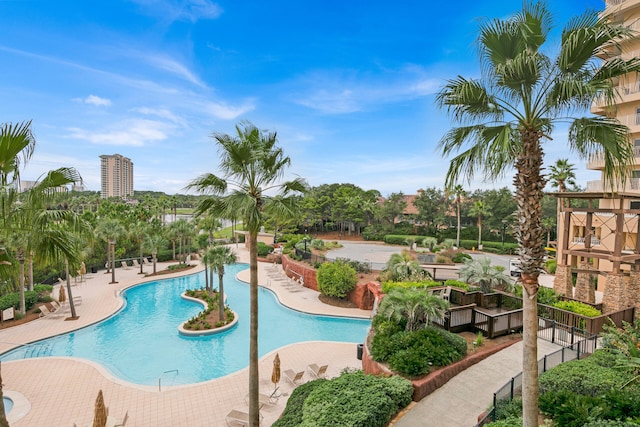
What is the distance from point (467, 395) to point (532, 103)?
7.29 meters

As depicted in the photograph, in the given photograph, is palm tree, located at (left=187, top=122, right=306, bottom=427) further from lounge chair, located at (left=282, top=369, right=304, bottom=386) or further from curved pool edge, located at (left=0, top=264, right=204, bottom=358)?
curved pool edge, located at (left=0, top=264, right=204, bottom=358)

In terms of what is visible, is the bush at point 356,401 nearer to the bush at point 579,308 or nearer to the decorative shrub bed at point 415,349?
the decorative shrub bed at point 415,349

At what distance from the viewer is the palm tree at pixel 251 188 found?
7.27m

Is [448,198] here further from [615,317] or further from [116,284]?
[116,284]

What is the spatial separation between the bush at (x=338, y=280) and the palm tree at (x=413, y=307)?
9543 millimetres

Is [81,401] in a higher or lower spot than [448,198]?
lower

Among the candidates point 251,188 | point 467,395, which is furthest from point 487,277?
point 251,188

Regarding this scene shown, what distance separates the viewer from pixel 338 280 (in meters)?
20.6

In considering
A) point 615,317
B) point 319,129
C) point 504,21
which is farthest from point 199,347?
point 319,129

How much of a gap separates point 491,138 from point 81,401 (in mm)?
13866

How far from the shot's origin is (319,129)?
2992cm

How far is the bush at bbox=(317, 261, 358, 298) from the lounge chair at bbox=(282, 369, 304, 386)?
9157mm

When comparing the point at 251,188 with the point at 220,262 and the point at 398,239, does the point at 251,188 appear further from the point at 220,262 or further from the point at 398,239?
the point at 398,239

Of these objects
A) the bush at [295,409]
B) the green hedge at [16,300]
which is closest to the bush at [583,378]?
the bush at [295,409]
